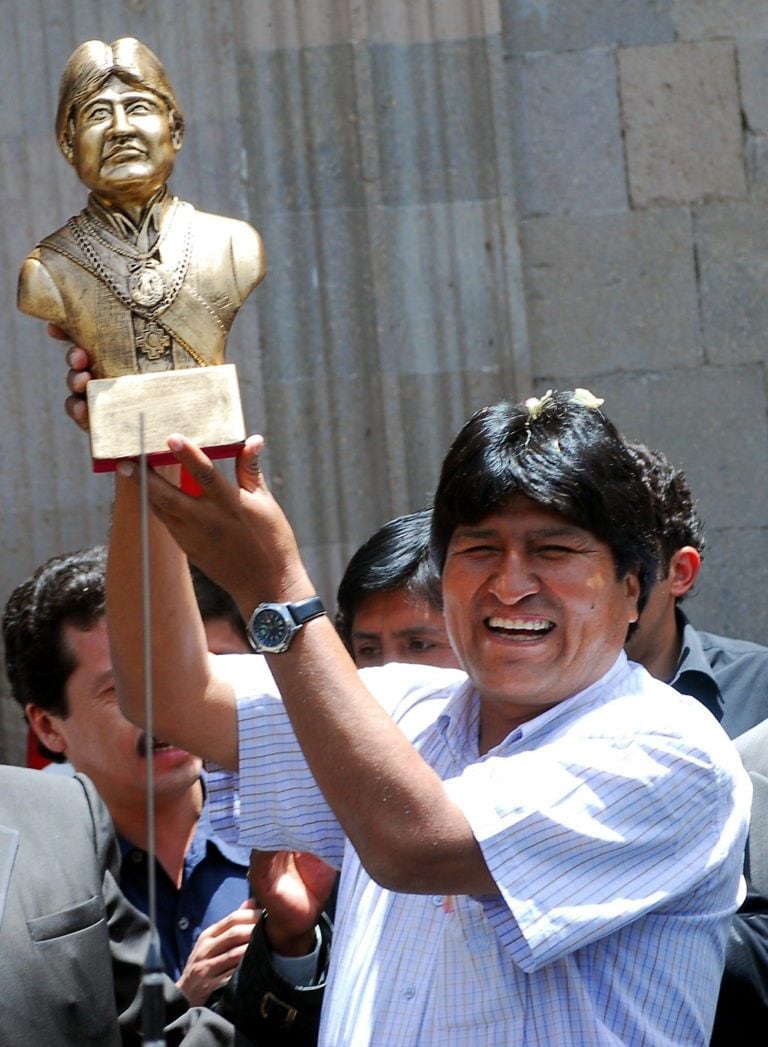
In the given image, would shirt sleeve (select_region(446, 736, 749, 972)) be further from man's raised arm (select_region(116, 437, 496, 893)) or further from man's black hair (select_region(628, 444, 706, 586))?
man's black hair (select_region(628, 444, 706, 586))

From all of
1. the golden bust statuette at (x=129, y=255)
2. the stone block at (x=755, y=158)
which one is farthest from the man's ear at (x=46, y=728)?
the stone block at (x=755, y=158)

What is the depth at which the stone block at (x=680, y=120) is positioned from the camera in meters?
4.62

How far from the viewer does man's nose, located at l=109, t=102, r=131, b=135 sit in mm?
2082

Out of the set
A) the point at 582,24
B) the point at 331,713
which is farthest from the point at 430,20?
the point at 331,713

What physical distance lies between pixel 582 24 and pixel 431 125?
1.88 ft

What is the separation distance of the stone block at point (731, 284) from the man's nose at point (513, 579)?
285cm

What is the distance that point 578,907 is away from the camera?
174 centimetres

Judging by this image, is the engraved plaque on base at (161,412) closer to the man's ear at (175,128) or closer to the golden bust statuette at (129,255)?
the golden bust statuette at (129,255)

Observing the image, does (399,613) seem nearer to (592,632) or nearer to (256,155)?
(592,632)

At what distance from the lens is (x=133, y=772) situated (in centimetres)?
283

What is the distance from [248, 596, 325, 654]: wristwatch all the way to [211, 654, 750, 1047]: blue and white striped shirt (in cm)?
25

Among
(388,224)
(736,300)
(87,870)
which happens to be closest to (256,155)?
(388,224)

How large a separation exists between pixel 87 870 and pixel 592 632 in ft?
2.50

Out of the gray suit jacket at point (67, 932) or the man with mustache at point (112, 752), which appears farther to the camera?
the man with mustache at point (112, 752)
